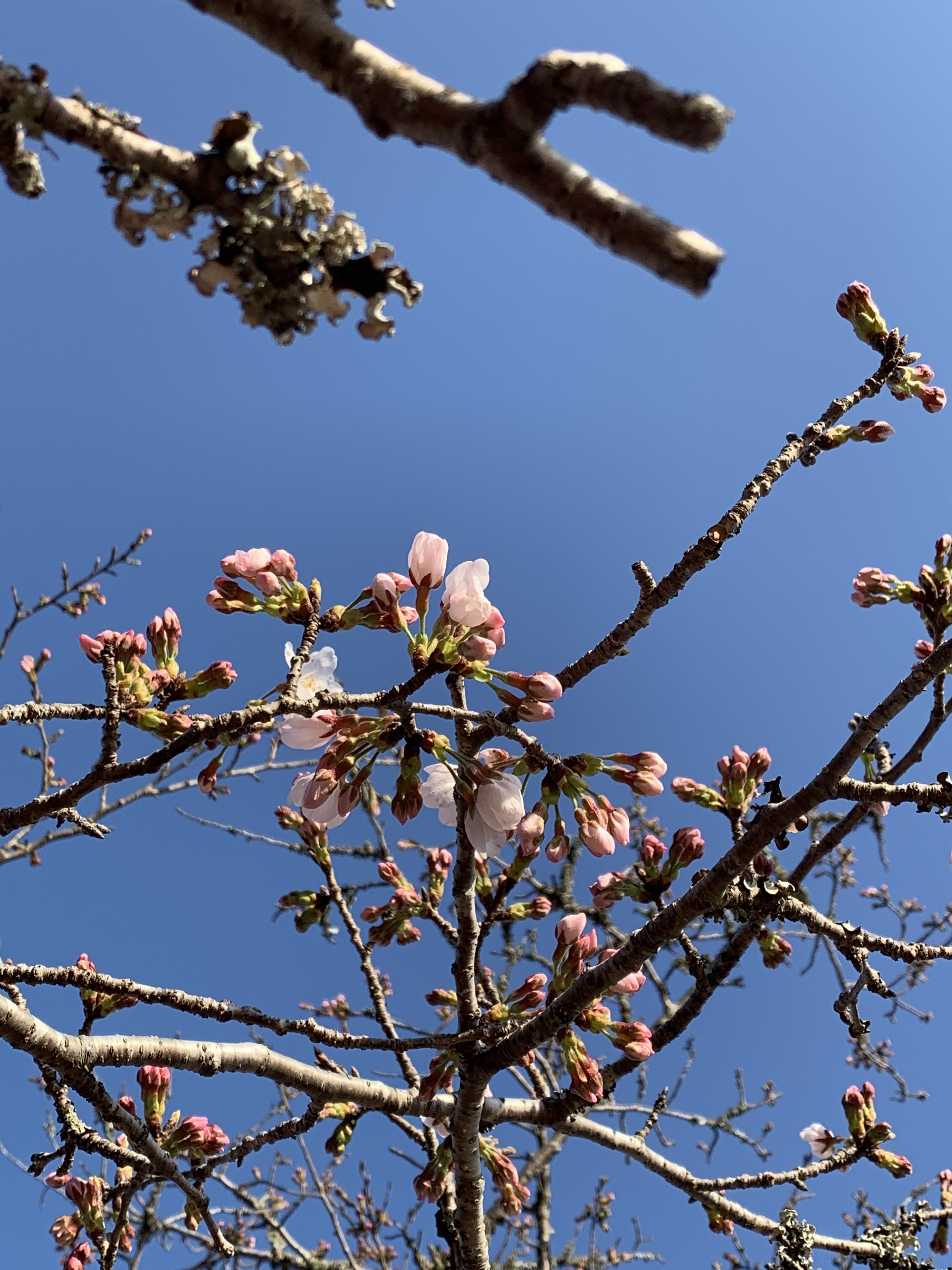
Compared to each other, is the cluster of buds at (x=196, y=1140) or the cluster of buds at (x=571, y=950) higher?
the cluster of buds at (x=571, y=950)

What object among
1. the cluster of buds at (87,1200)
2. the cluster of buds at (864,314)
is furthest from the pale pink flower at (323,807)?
the cluster of buds at (864,314)

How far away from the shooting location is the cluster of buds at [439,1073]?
2.45m

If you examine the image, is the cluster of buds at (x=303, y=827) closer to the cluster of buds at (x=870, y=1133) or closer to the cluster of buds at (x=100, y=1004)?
the cluster of buds at (x=100, y=1004)

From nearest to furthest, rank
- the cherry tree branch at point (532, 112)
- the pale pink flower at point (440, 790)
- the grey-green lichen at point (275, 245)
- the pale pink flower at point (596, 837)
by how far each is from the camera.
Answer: the cherry tree branch at point (532, 112) → the grey-green lichen at point (275, 245) → the pale pink flower at point (596, 837) → the pale pink flower at point (440, 790)

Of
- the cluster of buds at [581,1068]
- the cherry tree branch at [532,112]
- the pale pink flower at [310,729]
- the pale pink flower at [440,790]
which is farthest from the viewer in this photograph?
the cluster of buds at [581,1068]

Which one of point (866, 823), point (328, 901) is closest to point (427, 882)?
point (328, 901)

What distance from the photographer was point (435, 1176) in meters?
2.97

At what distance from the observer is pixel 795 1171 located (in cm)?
298

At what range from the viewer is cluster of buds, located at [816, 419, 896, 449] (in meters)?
2.51

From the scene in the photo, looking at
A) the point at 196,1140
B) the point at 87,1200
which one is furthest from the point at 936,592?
the point at 87,1200

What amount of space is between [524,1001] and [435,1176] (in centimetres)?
87

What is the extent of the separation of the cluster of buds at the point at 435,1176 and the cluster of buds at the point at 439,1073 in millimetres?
595

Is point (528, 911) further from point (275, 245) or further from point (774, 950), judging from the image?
point (275, 245)

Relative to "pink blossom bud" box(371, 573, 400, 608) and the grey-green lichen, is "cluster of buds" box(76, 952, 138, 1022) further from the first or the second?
the grey-green lichen
